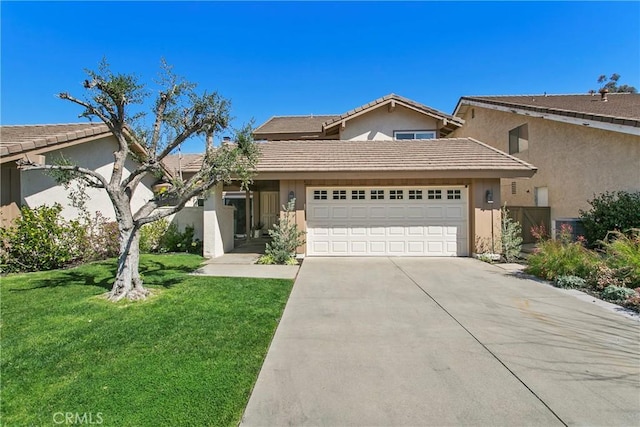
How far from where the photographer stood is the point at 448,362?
3602 millimetres

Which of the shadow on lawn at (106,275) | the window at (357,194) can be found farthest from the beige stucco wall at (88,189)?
the window at (357,194)

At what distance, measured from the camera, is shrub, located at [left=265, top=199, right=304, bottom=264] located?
977 cm

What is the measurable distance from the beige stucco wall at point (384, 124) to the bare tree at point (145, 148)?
31.4 feet

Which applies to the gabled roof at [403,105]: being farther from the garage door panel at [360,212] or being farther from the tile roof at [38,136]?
the tile roof at [38,136]

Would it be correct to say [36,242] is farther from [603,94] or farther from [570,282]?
[603,94]

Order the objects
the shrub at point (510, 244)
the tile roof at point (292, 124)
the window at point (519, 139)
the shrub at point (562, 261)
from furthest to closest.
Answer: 1. the tile roof at point (292, 124)
2. the window at point (519, 139)
3. the shrub at point (510, 244)
4. the shrub at point (562, 261)

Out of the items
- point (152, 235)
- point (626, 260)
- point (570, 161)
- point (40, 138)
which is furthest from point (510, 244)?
point (40, 138)

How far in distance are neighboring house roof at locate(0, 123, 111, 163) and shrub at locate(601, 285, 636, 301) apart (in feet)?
44.9

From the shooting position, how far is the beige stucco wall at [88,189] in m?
9.08

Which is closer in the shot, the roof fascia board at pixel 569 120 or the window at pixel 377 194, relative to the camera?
the roof fascia board at pixel 569 120

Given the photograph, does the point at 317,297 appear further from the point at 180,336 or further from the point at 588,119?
the point at 588,119

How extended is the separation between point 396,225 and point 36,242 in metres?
10.6

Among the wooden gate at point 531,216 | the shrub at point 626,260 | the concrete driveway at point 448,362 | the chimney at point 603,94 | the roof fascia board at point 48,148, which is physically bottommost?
the concrete driveway at point 448,362

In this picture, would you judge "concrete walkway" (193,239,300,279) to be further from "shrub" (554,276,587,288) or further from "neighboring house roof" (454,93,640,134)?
"neighboring house roof" (454,93,640,134)
